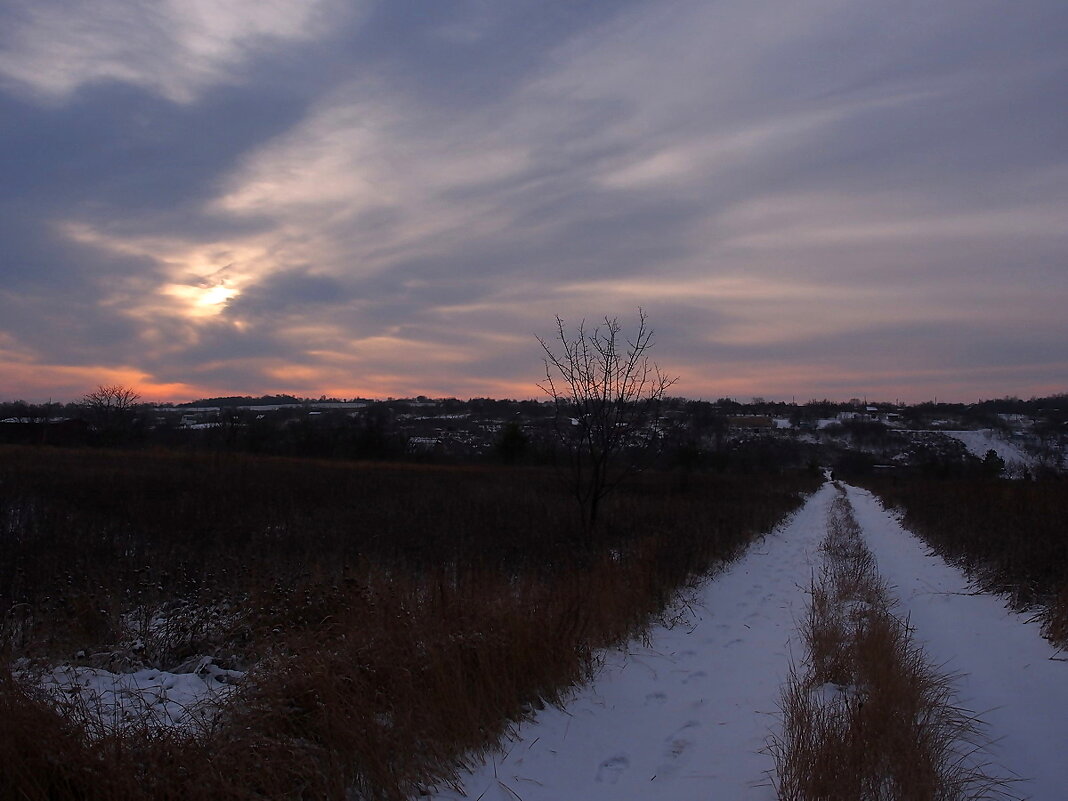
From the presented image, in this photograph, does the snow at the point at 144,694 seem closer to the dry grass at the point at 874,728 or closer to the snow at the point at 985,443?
the dry grass at the point at 874,728

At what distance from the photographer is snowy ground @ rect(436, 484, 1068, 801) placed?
165 inches

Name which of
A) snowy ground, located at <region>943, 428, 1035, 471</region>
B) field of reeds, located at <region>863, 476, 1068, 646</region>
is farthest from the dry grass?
snowy ground, located at <region>943, 428, 1035, 471</region>

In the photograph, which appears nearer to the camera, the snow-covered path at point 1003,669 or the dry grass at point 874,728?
the dry grass at point 874,728

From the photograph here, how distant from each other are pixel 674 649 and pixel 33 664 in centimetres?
551

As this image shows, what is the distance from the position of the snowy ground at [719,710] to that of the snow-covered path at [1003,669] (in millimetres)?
14

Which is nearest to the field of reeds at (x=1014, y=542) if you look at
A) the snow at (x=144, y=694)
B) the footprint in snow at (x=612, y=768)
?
the footprint in snow at (x=612, y=768)

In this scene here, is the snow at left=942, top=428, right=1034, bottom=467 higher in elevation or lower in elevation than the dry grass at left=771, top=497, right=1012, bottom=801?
lower

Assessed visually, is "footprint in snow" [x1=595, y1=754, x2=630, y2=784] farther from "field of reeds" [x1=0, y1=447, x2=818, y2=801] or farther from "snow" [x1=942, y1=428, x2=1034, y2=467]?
"snow" [x1=942, y1=428, x2=1034, y2=467]

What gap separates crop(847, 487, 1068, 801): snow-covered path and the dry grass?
20 cm

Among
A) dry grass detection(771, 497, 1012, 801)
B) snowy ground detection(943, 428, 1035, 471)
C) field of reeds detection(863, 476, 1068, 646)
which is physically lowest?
snowy ground detection(943, 428, 1035, 471)

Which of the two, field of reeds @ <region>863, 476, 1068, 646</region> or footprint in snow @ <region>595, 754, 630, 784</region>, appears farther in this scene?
field of reeds @ <region>863, 476, 1068, 646</region>

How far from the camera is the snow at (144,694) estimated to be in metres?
3.77

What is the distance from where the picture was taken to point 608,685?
5922mm

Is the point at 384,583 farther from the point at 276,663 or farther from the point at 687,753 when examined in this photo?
the point at 687,753
